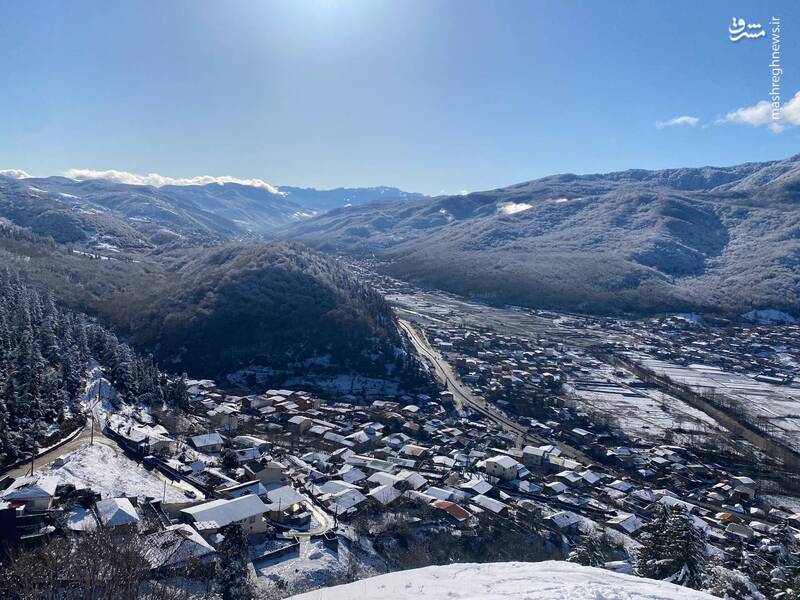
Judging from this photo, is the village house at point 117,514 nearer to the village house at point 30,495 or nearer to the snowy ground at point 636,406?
the village house at point 30,495

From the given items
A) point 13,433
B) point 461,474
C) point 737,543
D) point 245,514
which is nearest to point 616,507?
point 737,543

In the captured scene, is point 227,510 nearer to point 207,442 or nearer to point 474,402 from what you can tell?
point 207,442

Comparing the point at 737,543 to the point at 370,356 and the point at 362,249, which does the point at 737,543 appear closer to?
the point at 370,356

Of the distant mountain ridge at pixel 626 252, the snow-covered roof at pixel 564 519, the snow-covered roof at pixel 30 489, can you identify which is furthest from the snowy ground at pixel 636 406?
the distant mountain ridge at pixel 626 252

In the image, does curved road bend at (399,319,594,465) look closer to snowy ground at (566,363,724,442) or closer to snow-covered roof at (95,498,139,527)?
snowy ground at (566,363,724,442)

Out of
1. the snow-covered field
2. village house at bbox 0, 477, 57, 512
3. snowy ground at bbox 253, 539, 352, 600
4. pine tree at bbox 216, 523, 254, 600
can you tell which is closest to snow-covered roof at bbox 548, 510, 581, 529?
snowy ground at bbox 253, 539, 352, 600

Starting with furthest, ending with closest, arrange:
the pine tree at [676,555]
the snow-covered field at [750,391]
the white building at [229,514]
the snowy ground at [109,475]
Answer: the snow-covered field at [750,391] → the snowy ground at [109,475] → the white building at [229,514] → the pine tree at [676,555]
